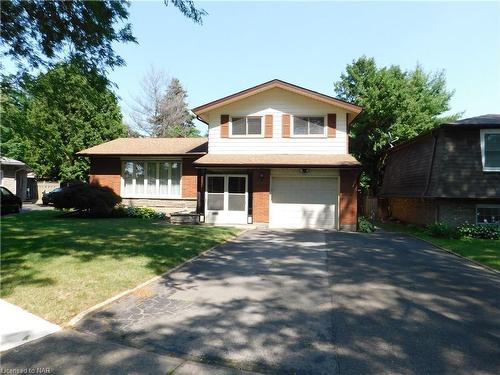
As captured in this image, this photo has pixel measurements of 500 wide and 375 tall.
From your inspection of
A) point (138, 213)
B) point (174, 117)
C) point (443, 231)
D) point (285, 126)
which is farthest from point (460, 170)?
point (174, 117)

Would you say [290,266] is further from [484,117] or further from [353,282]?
[484,117]

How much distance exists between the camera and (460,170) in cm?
1543

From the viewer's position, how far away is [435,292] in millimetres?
6527

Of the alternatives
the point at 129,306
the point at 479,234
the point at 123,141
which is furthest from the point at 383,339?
the point at 123,141

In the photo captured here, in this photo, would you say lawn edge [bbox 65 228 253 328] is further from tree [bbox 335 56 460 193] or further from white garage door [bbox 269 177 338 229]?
tree [bbox 335 56 460 193]

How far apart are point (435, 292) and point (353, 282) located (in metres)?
1.49

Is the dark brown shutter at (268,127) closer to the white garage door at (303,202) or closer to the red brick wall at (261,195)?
the red brick wall at (261,195)

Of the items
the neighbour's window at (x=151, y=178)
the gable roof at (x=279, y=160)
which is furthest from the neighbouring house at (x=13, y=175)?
the gable roof at (x=279, y=160)

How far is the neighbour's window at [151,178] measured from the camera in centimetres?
2130

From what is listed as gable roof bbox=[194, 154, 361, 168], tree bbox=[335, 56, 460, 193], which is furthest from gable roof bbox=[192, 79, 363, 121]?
tree bbox=[335, 56, 460, 193]

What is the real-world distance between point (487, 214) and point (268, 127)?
1080cm

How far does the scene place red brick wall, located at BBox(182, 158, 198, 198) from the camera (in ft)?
68.9

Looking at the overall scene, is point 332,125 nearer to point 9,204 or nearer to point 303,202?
point 303,202

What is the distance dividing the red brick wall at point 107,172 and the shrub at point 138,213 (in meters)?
1.76
